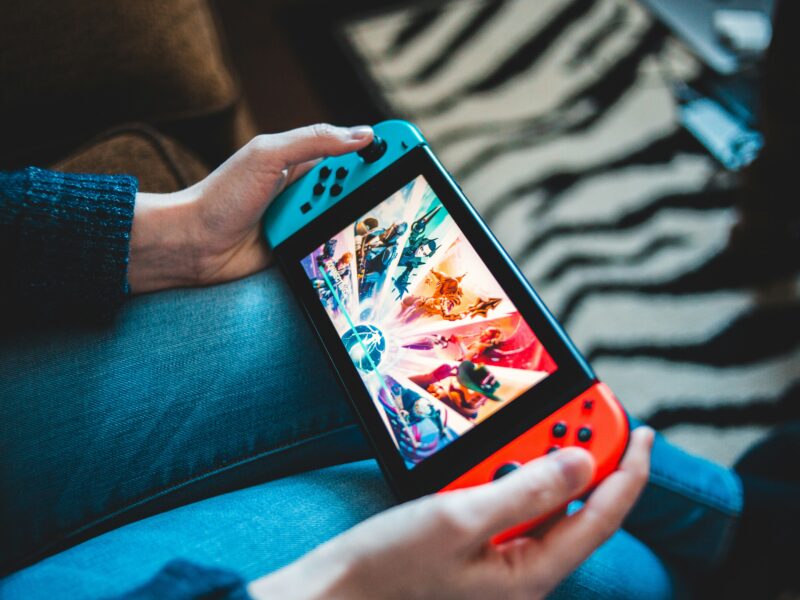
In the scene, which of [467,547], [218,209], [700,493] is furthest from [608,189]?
[467,547]

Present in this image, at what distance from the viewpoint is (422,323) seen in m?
0.53

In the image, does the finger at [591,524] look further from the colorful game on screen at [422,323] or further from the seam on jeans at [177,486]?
the seam on jeans at [177,486]

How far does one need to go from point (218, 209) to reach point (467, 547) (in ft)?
1.40

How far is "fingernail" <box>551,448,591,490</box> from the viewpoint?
0.42 metres

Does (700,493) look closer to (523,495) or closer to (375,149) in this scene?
(523,495)

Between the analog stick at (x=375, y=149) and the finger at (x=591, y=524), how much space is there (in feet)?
1.19

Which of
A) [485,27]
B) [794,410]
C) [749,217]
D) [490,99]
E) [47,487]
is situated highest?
[485,27]

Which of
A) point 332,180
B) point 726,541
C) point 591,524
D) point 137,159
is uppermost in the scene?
point 137,159

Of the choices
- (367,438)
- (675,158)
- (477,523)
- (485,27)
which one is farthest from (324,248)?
(485,27)

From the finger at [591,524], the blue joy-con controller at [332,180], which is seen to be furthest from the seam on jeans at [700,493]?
the blue joy-con controller at [332,180]

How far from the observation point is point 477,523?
0.40 metres

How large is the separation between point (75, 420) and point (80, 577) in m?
0.16

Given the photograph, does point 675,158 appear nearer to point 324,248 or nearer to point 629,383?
point 629,383

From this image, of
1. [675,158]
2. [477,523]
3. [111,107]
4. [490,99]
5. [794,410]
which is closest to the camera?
[477,523]
